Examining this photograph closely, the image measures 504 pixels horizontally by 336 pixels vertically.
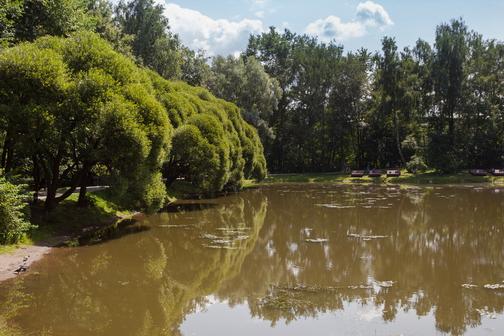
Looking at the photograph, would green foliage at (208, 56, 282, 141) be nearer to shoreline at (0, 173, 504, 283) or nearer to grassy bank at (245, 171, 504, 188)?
grassy bank at (245, 171, 504, 188)

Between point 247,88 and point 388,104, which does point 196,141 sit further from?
point 388,104

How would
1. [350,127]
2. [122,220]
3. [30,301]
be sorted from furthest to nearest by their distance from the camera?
[350,127] → [122,220] → [30,301]

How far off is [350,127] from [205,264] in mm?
60340

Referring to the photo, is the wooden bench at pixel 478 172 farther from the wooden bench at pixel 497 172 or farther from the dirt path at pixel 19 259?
the dirt path at pixel 19 259

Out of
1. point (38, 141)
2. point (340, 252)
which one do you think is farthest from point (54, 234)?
point (340, 252)

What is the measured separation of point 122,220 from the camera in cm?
3022

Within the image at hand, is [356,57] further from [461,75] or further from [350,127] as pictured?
[461,75]

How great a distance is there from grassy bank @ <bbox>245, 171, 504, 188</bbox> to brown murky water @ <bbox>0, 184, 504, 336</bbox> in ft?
104

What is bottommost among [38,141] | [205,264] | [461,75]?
[205,264]

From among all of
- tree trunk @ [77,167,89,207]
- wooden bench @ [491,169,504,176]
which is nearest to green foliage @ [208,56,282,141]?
wooden bench @ [491,169,504,176]

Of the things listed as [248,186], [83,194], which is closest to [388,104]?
[248,186]

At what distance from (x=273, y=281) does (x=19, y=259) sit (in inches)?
360

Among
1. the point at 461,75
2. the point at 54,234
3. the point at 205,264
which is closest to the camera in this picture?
the point at 205,264

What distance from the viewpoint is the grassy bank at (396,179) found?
2410 inches
